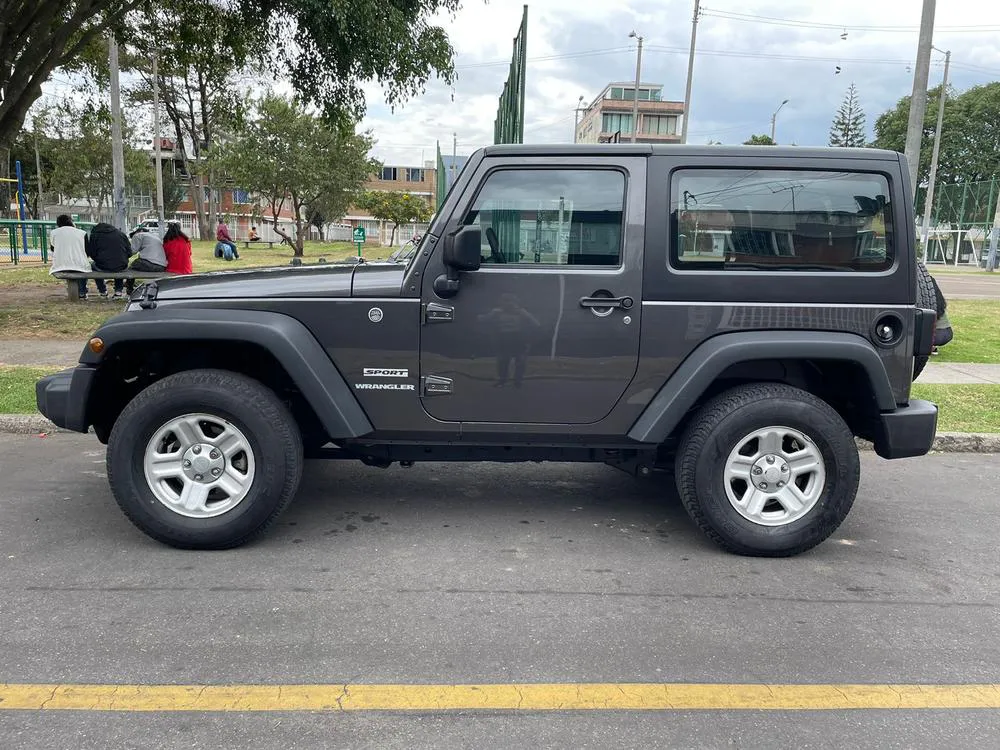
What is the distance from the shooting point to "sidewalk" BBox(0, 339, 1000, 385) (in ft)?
27.1

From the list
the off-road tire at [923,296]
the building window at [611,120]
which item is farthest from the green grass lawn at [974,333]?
the building window at [611,120]

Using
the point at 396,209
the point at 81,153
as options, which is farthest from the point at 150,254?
the point at 396,209

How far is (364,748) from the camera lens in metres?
2.44

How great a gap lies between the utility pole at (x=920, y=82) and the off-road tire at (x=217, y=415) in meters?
9.41

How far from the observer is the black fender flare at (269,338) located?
12.5 feet

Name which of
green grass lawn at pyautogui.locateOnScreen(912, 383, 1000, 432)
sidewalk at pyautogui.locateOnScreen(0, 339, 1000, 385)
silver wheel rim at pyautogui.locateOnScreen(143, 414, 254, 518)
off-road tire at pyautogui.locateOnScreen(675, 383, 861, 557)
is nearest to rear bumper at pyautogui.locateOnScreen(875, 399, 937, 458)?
off-road tire at pyautogui.locateOnScreen(675, 383, 861, 557)

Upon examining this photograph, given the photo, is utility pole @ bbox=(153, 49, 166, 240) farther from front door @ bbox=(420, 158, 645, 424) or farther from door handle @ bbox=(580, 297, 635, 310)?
door handle @ bbox=(580, 297, 635, 310)

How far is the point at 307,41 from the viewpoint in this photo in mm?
10719

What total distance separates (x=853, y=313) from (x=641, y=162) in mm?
1293

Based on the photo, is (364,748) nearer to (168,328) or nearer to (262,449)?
(262,449)

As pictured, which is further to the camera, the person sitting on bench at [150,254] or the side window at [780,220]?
the person sitting on bench at [150,254]

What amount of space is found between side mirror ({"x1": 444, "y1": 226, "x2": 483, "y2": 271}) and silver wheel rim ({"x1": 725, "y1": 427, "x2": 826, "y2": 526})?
162cm

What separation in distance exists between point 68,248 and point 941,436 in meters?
Result: 12.5

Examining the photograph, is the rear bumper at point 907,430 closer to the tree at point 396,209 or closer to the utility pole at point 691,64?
the utility pole at point 691,64
